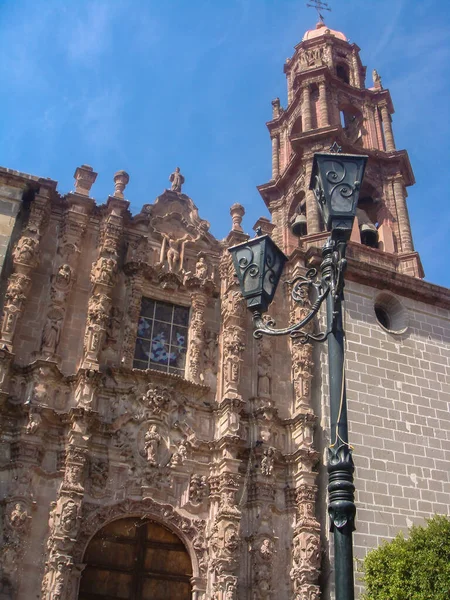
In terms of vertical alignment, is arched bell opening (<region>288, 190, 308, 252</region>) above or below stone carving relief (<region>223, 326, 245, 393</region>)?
above

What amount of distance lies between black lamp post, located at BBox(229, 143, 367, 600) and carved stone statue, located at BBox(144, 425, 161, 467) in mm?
5371

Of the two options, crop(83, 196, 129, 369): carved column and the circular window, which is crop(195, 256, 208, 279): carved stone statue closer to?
crop(83, 196, 129, 369): carved column

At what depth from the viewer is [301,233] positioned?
62.4ft

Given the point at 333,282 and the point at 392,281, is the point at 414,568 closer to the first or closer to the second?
the point at 333,282

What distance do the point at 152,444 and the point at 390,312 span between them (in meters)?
6.82

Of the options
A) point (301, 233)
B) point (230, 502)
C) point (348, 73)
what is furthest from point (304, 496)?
point (348, 73)

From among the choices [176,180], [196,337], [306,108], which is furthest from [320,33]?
[196,337]

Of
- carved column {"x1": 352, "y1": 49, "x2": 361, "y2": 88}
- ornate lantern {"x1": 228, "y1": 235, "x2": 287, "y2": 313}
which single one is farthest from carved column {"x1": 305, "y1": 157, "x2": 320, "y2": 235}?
ornate lantern {"x1": 228, "y1": 235, "x2": 287, "y2": 313}

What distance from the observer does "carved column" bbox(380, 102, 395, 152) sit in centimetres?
2102

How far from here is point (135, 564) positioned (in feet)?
37.4

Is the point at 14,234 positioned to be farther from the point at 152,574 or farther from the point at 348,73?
the point at 348,73

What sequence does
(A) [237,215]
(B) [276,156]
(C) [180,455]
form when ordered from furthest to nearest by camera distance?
(B) [276,156]
(A) [237,215]
(C) [180,455]

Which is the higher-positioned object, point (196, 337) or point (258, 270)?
point (196, 337)

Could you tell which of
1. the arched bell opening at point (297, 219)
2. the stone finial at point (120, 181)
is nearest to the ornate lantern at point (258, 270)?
the stone finial at point (120, 181)
